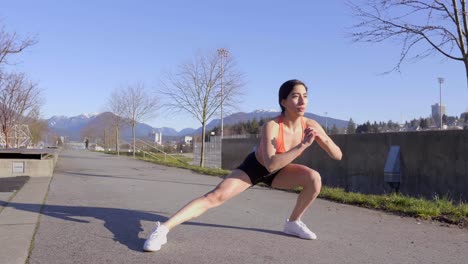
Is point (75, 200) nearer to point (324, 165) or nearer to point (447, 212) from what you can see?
point (447, 212)

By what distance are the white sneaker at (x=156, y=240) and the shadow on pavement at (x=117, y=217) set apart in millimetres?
155

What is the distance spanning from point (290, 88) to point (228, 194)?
124cm

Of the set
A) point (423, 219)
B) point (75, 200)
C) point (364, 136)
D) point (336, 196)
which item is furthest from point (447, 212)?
point (364, 136)

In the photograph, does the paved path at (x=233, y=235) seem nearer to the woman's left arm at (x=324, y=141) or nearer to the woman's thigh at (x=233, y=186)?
the woman's thigh at (x=233, y=186)

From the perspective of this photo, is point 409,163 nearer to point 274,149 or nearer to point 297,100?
point 297,100

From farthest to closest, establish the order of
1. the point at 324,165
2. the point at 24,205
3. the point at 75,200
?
the point at 324,165 < the point at 75,200 < the point at 24,205

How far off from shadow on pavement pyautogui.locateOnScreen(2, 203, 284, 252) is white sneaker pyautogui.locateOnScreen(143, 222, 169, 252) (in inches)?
6.1

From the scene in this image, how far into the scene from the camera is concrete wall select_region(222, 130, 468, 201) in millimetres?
11992

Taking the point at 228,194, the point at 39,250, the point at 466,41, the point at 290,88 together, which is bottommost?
the point at 39,250

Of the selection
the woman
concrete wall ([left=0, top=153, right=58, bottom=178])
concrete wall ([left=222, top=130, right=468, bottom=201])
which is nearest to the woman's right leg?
the woman

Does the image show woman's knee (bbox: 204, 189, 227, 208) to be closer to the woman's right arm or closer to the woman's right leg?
the woman's right leg

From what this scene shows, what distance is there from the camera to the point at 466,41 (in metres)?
8.83

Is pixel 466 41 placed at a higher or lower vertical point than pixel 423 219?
higher

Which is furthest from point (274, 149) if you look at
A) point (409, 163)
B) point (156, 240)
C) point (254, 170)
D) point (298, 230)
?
point (409, 163)
